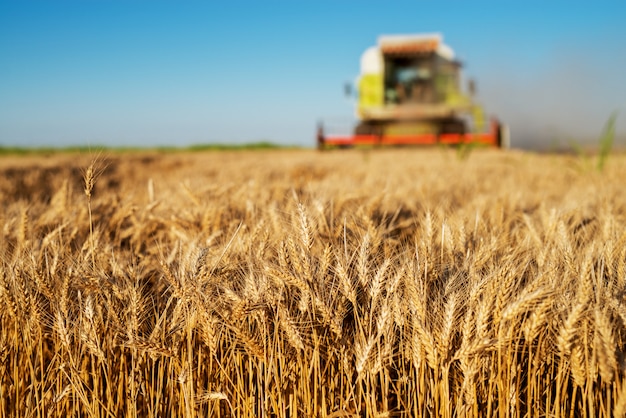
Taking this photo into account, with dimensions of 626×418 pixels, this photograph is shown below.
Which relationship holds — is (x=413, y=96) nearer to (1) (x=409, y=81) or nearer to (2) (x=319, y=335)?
(1) (x=409, y=81)

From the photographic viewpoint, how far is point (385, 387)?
3.45 ft

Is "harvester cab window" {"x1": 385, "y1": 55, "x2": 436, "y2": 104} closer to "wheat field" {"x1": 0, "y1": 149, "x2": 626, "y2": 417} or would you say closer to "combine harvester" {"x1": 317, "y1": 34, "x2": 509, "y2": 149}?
"combine harvester" {"x1": 317, "y1": 34, "x2": 509, "y2": 149}

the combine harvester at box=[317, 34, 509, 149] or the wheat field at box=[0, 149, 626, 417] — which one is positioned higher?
the combine harvester at box=[317, 34, 509, 149]

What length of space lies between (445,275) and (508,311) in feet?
0.98

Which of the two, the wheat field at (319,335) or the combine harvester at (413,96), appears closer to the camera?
the wheat field at (319,335)

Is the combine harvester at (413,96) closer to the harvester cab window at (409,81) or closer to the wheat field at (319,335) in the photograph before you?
the harvester cab window at (409,81)

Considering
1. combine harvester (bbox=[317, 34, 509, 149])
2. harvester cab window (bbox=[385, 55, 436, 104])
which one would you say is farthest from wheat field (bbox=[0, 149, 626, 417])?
harvester cab window (bbox=[385, 55, 436, 104])

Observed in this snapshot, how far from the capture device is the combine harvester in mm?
12867

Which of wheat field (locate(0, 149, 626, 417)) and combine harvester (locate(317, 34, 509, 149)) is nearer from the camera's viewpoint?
wheat field (locate(0, 149, 626, 417))

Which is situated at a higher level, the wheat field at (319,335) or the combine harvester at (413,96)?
the combine harvester at (413,96)

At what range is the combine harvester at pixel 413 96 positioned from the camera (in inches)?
507

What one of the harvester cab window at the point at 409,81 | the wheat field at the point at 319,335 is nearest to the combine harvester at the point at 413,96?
the harvester cab window at the point at 409,81

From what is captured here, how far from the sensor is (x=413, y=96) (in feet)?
44.2

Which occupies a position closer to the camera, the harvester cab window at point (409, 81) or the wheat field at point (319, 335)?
the wheat field at point (319, 335)
